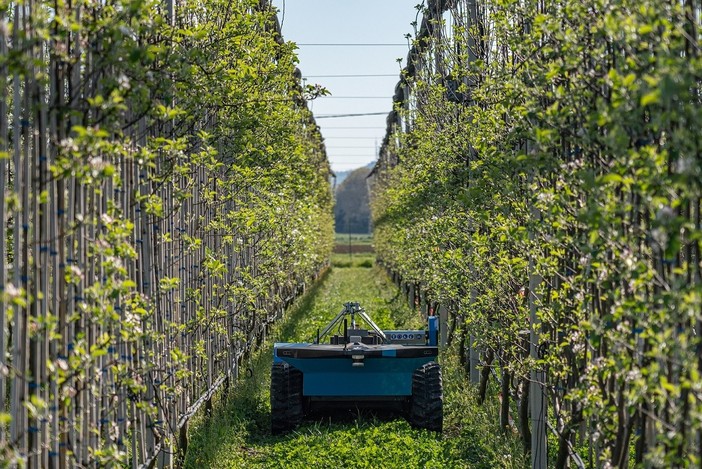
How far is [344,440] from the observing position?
336 inches

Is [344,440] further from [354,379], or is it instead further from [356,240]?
[356,240]

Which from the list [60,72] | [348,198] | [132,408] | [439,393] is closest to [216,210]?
[439,393]

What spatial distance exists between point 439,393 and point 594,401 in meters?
4.35

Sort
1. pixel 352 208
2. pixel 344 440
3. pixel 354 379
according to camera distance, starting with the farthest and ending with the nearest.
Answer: pixel 352 208 < pixel 354 379 < pixel 344 440

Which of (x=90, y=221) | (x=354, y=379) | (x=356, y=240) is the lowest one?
(x=356, y=240)

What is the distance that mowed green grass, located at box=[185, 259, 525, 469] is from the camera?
25.5ft

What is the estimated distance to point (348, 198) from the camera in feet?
441

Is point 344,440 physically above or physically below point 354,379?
below

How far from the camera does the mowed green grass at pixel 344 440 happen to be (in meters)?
7.77

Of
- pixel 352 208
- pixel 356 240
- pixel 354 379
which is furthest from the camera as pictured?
pixel 352 208

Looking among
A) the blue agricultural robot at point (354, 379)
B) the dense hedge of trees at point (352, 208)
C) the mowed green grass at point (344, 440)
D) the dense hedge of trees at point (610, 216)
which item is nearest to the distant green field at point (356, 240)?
the dense hedge of trees at point (352, 208)

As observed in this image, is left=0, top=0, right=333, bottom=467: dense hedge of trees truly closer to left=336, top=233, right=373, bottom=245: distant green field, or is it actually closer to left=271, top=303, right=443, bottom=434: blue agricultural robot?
left=271, top=303, right=443, bottom=434: blue agricultural robot

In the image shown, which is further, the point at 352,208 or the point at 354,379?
the point at 352,208

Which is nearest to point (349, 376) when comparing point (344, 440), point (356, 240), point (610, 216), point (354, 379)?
point (354, 379)
